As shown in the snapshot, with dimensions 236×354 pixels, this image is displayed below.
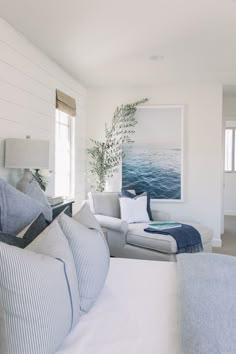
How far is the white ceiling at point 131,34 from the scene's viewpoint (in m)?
2.66

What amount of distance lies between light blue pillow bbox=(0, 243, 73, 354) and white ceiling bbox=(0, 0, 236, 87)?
220cm

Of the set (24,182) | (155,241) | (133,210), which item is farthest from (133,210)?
(24,182)

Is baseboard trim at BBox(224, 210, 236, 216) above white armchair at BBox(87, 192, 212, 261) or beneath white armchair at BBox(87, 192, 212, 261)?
beneath

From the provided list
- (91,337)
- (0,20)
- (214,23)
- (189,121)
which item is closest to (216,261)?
(91,337)

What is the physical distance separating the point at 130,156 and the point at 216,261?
3365 mm

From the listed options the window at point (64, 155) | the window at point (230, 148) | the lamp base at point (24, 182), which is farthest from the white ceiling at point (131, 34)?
the window at point (230, 148)

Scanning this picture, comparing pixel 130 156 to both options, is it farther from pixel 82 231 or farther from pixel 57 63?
pixel 82 231

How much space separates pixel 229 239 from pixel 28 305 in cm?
520

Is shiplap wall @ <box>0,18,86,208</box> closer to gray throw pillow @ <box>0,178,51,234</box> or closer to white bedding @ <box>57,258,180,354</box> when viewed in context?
gray throw pillow @ <box>0,178,51,234</box>

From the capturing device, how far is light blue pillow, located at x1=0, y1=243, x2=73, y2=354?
1.03 metres

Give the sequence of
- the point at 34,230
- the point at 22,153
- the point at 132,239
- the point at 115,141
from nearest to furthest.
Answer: the point at 34,230
the point at 22,153
the point at 132,239
the point at 115,141

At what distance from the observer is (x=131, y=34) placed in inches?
126

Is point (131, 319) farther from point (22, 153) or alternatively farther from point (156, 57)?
point (156, 57)

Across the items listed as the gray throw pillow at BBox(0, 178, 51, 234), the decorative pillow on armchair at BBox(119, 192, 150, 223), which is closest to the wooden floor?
the decorative pillow on armchair at BBox(119, 192, 150, 223)
